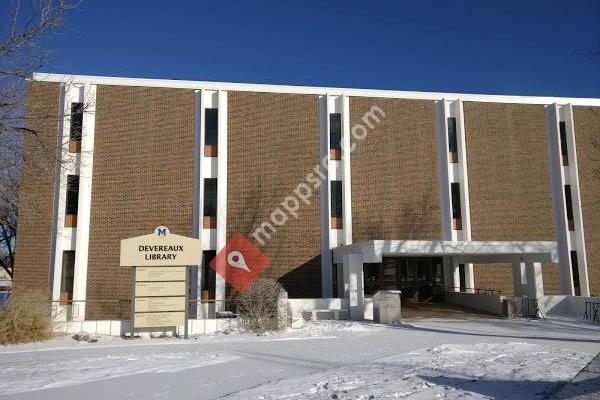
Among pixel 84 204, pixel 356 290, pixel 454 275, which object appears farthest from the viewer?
pixel 454 275

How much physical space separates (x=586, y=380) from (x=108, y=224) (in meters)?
20.8

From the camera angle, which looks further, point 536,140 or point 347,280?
point 536,140

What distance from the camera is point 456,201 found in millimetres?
26188

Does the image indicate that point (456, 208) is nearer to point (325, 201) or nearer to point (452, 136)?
point (452, 136)

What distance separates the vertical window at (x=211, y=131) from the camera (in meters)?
24.9

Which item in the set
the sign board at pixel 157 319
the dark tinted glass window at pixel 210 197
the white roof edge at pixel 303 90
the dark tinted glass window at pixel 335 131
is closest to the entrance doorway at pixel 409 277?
the dark tinted glass window at pixel 335 131

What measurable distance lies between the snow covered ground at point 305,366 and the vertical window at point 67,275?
9540mm

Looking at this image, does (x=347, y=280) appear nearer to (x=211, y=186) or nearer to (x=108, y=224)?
(x=211, y=186)

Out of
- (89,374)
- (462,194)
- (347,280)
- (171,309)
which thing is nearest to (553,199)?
(462,194)

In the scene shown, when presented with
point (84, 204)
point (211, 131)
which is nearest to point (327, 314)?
point (211, 131)

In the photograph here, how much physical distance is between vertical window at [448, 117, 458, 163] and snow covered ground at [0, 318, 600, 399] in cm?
1282

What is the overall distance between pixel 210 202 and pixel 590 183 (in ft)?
65.0

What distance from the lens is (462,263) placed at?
25.9 metres

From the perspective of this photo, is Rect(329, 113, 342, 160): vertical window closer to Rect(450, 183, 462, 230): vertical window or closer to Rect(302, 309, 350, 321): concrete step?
Rect(450, 183, 462, 230): vertical window
